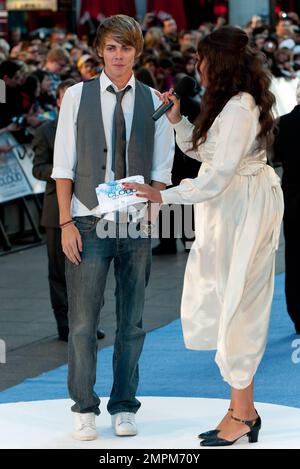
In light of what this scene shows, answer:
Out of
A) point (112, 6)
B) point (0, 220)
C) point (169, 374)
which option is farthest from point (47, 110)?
point (112, 6)

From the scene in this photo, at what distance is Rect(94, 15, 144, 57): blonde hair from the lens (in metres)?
6.01

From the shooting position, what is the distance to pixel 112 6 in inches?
1043

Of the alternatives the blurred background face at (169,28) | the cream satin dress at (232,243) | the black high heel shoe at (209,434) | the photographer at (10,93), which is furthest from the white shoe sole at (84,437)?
the blurred background face at (169,28)

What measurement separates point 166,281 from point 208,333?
18.7ft

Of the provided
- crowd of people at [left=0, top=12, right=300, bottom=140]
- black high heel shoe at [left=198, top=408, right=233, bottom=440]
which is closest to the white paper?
black high heel shoe at [left=198, top=408, right=233, bottom=440]

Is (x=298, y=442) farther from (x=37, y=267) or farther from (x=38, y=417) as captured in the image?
(x=37, y=267)

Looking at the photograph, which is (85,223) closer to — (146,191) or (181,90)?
(146,191)

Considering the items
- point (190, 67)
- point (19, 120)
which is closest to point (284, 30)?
point (190, 67)

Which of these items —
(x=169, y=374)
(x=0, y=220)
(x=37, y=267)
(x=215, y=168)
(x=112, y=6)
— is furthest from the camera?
(x=112, y=6)

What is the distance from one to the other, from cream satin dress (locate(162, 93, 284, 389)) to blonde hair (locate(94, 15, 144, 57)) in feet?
1.83

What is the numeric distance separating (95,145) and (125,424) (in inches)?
54.4

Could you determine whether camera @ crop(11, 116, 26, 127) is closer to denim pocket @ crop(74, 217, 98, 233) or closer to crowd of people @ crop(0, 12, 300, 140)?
crowd of people @ crop(0, 12, 300, 140)

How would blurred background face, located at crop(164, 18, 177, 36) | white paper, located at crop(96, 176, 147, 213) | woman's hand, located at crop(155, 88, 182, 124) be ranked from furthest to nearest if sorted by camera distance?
1. blurred background face, located at crop(164, 18, 177, 36)
2. woman's hand, located at crop(155, 88, 182, 124)
3. white paper, located at crop(96, 176, 147, 213)

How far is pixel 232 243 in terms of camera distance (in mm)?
5953
